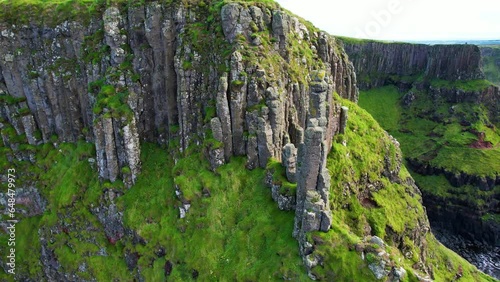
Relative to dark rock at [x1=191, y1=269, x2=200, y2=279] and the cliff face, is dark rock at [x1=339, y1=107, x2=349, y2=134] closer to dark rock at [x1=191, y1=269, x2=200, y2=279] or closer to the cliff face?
the cliff face

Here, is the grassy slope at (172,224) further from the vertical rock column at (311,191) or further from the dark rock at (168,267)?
the vertical rock column at (311,191)

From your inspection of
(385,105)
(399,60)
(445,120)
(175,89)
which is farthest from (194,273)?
(399,60)

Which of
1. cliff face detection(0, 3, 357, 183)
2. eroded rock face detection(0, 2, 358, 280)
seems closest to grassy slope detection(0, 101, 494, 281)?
eroded rock face detection(0, 2, 358, 280)

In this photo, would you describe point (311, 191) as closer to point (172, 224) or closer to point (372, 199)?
point (172, 224)

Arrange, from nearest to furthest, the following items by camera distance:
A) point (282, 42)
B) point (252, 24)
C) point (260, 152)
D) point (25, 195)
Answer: point (260, 152) → point (252, 24) → point (282, 42) → point (25, 195)

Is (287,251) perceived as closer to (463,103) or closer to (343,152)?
(343,152)

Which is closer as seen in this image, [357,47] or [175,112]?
[175,112]

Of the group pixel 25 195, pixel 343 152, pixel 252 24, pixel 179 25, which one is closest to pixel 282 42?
pixel 252 24
